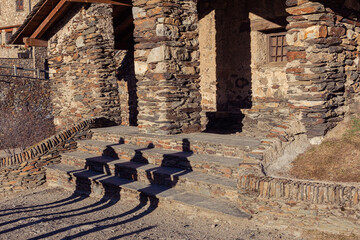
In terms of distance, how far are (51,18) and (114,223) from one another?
610cm

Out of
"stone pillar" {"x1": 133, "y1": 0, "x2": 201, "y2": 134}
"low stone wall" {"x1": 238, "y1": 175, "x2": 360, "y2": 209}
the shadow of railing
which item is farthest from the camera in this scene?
"stone pillar" {"x1": 133, "y1": 0, "x2": 201, "y2": 134}

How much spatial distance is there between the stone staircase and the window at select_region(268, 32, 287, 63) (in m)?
3.43

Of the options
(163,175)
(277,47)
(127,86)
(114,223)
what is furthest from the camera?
(127,86)

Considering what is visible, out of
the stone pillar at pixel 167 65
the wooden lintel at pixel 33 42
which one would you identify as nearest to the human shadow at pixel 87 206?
the stone pillar at pixel 167 65

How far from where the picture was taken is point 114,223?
5.12 m

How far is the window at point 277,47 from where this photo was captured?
908 cm

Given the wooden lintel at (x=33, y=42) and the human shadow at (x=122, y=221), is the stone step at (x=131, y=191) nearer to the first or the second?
the human shadow at (x=122, y=221)

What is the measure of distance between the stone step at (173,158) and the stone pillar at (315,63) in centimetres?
126

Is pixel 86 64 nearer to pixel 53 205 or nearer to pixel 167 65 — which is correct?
pixel 167 65

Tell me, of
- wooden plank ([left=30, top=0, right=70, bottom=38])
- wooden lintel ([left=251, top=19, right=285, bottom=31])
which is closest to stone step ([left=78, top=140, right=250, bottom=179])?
wooden plank ([left=30, top=0, right=70, bottom=38])

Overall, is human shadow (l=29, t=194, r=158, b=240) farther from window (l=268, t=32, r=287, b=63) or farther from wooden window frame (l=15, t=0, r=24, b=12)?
wooden window frame (l=15, t=0, r=24, b=12)

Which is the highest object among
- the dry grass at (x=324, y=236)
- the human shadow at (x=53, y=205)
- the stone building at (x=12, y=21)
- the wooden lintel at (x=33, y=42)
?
the stone building at (x=12, y=21)

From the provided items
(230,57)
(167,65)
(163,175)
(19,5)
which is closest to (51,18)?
(167,65)

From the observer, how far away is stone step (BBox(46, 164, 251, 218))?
4.91 metres
